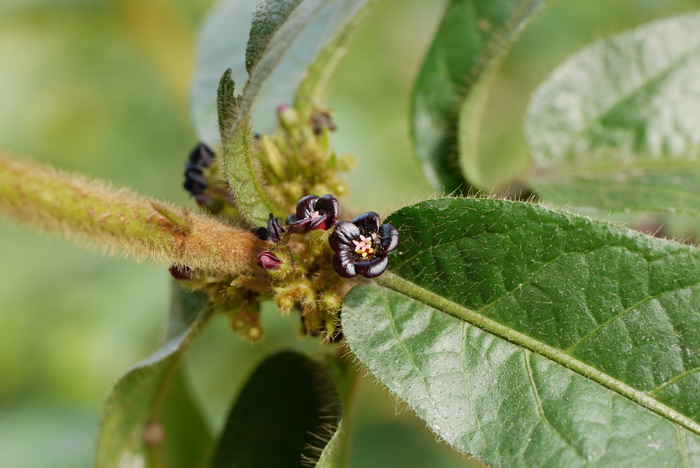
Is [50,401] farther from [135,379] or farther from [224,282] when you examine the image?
[224,282]

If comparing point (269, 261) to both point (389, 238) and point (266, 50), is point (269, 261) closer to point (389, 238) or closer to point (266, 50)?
point (389, 238)

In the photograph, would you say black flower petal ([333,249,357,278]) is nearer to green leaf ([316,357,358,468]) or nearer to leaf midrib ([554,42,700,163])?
green leaf ([316,357,358,468])

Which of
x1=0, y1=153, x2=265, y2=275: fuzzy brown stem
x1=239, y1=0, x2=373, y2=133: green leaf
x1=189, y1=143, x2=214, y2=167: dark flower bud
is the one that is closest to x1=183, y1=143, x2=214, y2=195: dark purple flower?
x1=189, y1=143, x2=214, y2=167: dark flower bud

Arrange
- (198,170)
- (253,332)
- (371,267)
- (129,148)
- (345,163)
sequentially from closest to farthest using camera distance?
(371,267) → (253,332) → (198,170) → (345,163) → (129,148)

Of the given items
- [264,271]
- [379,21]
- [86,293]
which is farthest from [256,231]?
[379,21]

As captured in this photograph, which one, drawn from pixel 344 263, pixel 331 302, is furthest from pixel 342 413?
pixel 344 263

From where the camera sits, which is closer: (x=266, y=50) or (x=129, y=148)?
(x=266, y=50)
